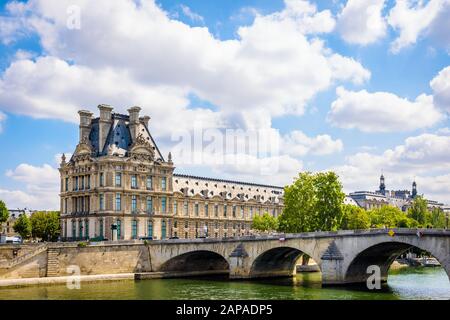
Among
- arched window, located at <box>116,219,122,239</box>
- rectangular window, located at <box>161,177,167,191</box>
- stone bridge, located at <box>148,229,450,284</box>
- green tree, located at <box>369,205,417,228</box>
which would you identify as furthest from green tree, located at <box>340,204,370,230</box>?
arched window, located at <box>116,219,122,239</box>

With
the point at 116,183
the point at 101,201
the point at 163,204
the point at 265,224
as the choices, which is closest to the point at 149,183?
the point at 163,204

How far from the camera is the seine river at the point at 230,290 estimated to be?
53.2 m

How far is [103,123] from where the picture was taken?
303 feet

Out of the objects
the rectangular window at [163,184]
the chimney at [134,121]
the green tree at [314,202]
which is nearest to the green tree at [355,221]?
the green tree at [314,202]

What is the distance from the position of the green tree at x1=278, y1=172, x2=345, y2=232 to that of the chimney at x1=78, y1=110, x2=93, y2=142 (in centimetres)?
3074

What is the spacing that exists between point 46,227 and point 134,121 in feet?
100

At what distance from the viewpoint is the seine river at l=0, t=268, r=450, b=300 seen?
53250mm

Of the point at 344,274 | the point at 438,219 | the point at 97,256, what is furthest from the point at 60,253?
the point at 438,219

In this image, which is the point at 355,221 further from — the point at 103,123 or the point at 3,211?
the point at 3,211

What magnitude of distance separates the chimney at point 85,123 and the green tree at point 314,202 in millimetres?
30736

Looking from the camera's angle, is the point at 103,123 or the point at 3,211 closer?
the point at 103,123

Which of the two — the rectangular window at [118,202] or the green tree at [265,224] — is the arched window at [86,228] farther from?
the green tree at [265,224]

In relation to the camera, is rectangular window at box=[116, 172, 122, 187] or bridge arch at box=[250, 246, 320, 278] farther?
rectangular window at box=[116, 172, 122, 187]

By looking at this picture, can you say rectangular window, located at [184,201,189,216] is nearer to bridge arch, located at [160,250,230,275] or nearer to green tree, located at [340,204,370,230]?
bridge arch, located at [160,250,230,275]
